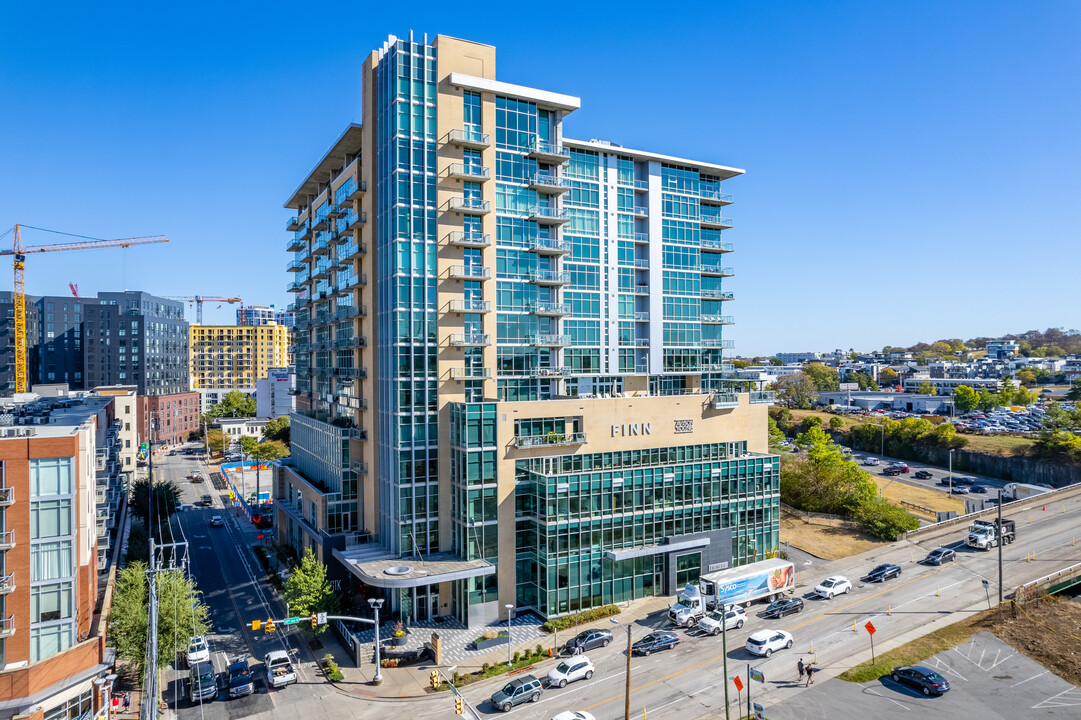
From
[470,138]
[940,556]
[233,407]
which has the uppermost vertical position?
[470,138]

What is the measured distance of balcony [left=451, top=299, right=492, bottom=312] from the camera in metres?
58.3

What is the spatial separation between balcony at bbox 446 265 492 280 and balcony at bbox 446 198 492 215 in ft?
16.1

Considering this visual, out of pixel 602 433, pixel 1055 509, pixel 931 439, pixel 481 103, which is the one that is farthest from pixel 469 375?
pixel 931 439

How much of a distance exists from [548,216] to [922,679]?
46690 millimetres

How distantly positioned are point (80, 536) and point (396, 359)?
25596 mm

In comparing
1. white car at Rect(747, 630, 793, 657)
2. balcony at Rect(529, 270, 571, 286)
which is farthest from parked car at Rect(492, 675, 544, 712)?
balcony at Rect(529, 270, 571, 286)

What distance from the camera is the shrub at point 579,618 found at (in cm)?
5131

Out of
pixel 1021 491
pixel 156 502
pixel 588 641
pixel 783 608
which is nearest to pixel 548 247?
pixel 588 641

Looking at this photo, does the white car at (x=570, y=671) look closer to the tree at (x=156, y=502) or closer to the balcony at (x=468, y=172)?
the balcony at (x=468, y=172)

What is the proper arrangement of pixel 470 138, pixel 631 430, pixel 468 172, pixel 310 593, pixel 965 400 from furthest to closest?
pixel 965 400
pixel 631 430
pixel 468 172
pixel 470 138
pixel 310 593

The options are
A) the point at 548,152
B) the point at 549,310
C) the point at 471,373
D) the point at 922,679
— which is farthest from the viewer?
the point at 549,310

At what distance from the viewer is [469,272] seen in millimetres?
59031

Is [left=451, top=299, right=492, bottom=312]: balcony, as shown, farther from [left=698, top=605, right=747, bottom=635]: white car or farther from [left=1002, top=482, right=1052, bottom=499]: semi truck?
[left=1002, top=482, right=1052, bottom=499]: semi truck

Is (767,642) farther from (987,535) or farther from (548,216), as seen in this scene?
(548,216)
